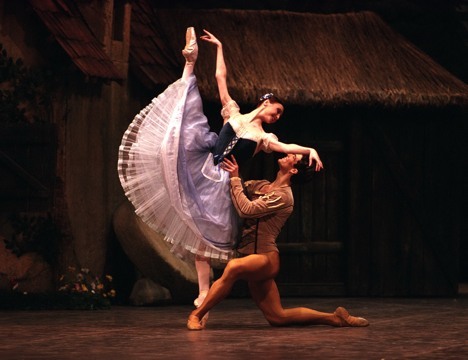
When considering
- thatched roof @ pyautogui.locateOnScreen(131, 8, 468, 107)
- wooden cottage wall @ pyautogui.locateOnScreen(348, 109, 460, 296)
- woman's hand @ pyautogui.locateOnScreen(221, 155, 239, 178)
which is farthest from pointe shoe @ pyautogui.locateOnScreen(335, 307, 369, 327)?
wooden cottage wall @ pyautogui.locateOnScreen(348, 109, 460, 296)

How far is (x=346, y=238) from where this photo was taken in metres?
16.1

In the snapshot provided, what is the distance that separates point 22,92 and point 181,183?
120 inches

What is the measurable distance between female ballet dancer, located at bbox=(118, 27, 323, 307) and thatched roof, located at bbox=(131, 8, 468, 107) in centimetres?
289

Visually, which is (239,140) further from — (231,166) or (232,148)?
(231,166)

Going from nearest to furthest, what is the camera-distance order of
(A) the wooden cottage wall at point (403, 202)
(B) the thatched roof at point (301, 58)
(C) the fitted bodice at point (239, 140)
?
(C) the fitted bodice at point (239, 140) → (B) the thatched roof at point (301, 58) → (A) the wooden cottage wall at point (403, 202)

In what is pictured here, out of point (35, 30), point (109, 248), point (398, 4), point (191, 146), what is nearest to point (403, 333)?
point (191, 146)

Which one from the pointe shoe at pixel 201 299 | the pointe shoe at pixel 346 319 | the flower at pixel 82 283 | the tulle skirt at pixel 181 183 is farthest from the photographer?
the flower at pixel 82 283

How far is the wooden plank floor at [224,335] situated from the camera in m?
10.3

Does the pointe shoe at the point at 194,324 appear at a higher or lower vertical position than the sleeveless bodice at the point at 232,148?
lower

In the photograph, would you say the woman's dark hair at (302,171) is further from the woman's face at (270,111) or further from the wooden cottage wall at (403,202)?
the wooden cottage wall at (403,202)

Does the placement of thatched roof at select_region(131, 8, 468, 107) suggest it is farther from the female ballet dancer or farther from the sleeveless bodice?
the sleeveless bodice

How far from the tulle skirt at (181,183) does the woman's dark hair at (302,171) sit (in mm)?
567

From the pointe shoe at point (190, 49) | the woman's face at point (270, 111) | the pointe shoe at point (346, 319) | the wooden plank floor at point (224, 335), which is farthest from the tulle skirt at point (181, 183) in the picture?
the pointe shoe at point (346, 319)

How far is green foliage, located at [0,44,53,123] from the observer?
14.0 meters
